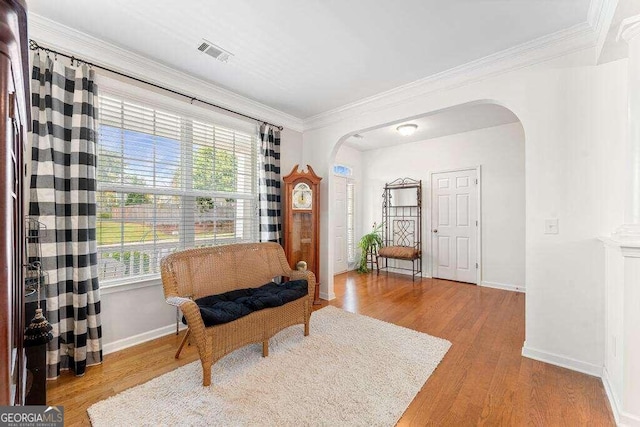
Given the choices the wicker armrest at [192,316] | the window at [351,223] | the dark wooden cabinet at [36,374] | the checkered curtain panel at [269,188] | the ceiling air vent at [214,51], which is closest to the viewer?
the dark wooden cabinet at [36,374]

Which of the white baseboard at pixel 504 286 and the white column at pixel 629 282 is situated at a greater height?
the white column at pixel 629 282

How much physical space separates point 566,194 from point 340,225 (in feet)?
12.5

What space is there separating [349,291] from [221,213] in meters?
2.28

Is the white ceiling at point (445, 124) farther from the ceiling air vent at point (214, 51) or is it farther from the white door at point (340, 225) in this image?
the ceiling air vent at point (214, 51)

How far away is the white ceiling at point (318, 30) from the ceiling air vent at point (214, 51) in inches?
2.0

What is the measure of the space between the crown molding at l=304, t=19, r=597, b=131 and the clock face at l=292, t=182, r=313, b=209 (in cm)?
115

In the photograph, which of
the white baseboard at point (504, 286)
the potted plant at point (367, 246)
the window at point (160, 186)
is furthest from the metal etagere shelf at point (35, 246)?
the white baseboard at point (504, 286)

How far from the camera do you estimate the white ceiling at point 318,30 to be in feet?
6.29

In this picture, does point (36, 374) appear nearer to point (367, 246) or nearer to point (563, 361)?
point (563, 361)

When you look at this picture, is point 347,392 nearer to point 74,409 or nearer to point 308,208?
point 74,409

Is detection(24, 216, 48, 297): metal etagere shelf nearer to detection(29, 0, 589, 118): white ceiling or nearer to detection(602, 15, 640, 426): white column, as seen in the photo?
detection(29, 0, 589, 118): white ceiling

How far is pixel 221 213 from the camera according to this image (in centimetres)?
327

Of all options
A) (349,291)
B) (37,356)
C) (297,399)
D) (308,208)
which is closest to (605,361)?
(297,399)

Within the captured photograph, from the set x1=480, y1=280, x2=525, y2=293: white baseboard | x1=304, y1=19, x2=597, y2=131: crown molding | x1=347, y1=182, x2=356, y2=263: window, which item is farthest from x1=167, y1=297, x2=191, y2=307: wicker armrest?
x1=480, y1=280, x2=525, y2=293: white baseboard
